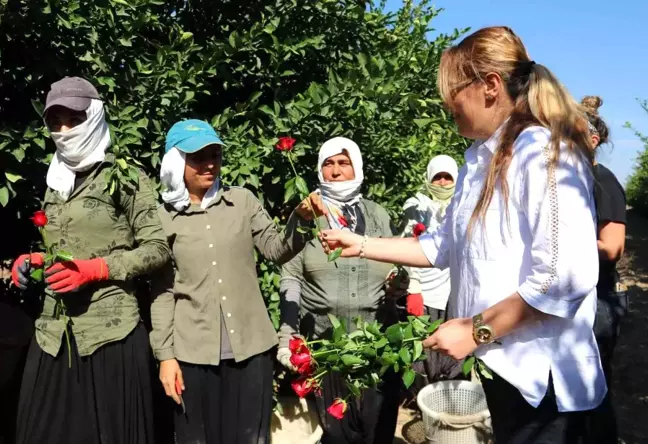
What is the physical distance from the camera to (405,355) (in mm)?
1858

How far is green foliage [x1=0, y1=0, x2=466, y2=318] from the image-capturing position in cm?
287

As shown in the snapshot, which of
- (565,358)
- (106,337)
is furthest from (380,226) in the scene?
(565,358)

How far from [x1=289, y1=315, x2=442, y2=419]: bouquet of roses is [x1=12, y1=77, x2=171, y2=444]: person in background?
0.74 metres

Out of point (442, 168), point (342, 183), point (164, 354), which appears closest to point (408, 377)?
point (164, 354)

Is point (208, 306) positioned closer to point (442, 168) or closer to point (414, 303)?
point (414, 303)

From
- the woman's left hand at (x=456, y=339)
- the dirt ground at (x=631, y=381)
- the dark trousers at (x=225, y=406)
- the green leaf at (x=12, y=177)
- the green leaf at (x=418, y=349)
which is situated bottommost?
the dirt ground at (x=631, y=381)

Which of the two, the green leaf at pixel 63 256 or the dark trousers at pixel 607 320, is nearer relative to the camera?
the green leaf at pixel 63 256

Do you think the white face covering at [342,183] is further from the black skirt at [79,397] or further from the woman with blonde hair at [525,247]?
the woman with blonde hair at [525,247]

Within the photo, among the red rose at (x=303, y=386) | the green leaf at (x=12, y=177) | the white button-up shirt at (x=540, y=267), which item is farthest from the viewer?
the green leaf at (x=12, y=177)

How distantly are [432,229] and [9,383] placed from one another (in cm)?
242

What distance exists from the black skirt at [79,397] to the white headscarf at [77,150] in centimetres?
63

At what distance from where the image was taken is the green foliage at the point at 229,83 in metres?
2.87

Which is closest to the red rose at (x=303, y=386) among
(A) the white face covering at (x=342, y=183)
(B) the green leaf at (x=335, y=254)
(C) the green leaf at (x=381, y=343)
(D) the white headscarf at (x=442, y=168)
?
(C) the green leaf at (x=381, y=343)

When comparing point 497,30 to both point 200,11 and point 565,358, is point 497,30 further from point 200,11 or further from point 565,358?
point 200,11
